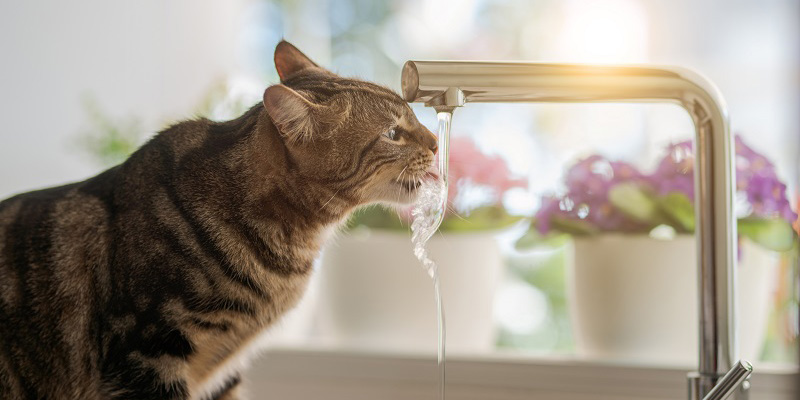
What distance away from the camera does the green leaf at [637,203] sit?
1046mm

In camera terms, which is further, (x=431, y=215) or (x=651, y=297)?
(x=651, y=297)

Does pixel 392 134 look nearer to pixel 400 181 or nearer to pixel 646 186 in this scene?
pixel 400 181

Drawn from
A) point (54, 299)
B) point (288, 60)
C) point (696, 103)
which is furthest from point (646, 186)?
point (54, 299)

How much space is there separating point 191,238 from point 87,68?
0.77m

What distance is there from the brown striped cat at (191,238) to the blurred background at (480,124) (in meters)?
0.16

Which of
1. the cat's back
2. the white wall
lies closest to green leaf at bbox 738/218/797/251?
the cat's back

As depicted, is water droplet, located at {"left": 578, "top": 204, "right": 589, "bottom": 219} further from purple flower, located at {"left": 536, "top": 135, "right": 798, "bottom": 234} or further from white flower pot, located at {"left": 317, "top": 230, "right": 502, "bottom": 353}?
white flower pot, located at {"left": 317, "top": 230, "right": 502, "bottom": 353}

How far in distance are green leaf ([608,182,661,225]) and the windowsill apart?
0.63 ft

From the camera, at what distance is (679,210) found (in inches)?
40.8

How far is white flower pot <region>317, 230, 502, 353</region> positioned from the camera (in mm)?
1151

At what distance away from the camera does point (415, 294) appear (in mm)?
1157

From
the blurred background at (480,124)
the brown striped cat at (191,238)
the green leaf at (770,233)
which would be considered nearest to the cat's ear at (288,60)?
the brown striped cat at (191,238)

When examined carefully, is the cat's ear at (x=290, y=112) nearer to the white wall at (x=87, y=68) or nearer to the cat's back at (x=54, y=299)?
the cat's back at (x=54, y=299)

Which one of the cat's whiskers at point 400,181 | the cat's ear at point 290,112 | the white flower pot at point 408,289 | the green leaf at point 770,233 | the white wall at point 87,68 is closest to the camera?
the cat's ear at point 290,112
